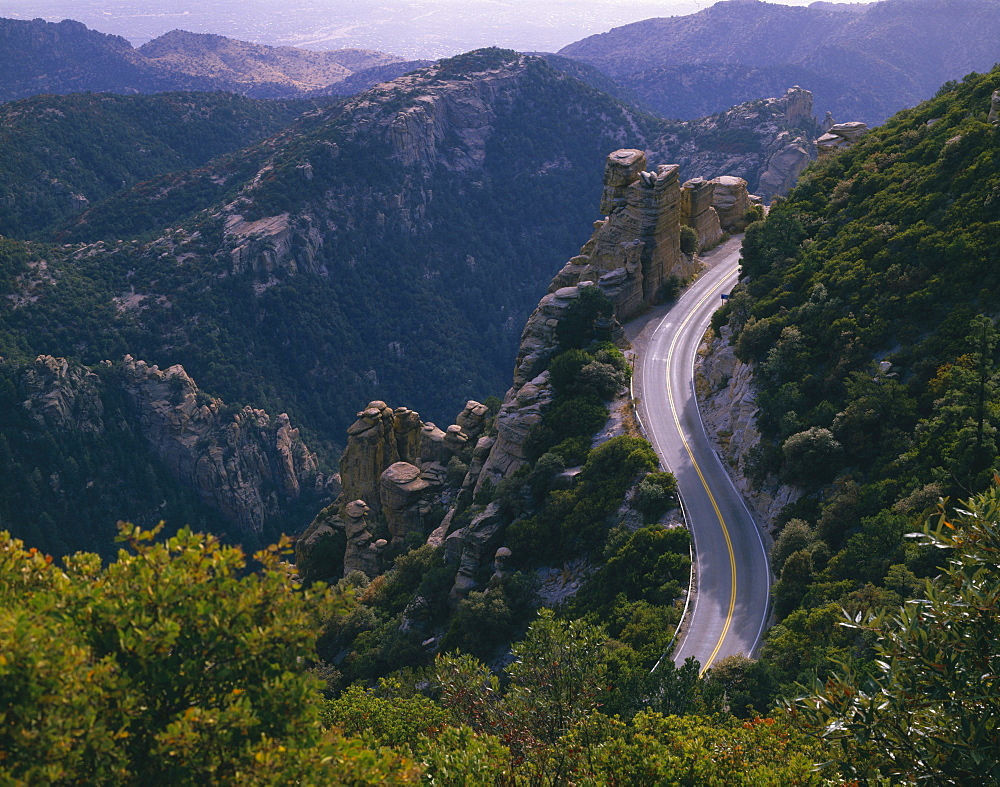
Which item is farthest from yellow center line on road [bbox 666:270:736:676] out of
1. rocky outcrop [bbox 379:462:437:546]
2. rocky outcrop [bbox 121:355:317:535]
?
rocky outcrop [bbox 121:355:317:535]

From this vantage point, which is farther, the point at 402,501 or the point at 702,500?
the point at 402,501

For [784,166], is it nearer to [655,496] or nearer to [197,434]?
[197,434]

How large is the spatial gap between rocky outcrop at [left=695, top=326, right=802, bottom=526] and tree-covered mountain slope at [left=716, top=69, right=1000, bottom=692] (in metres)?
0.68

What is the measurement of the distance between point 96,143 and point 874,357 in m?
159

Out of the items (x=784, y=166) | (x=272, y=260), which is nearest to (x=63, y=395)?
(x=272, y=260)

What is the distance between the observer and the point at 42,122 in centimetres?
14775

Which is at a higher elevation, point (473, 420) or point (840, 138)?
point (840, 138)

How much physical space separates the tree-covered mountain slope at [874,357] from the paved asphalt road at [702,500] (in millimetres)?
1758

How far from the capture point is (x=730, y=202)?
74.9 metres

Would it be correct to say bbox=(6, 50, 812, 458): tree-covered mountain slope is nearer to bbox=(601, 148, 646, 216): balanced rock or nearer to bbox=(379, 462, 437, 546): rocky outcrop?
bbox=(379, 462, 437, 546): rocky outcrop

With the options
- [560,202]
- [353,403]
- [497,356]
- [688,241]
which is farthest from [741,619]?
[560,202]

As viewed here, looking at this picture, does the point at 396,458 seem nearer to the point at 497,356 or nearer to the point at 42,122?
the point at 497,356

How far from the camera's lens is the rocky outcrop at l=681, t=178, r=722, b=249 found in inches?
2766

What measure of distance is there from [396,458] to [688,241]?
98.9 ft
